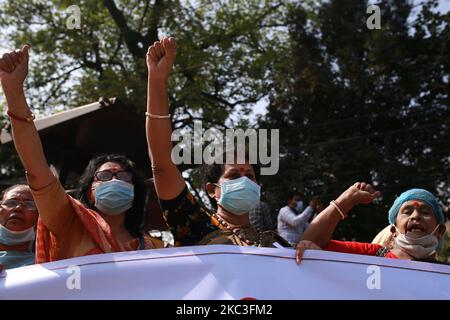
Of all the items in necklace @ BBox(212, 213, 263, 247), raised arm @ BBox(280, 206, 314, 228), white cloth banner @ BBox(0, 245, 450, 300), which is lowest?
raised arm @ BBox(280, 206, 314, 228)

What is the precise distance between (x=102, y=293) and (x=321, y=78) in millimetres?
13294

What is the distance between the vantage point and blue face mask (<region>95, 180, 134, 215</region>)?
2.87 m

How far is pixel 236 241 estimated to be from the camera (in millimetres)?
2646

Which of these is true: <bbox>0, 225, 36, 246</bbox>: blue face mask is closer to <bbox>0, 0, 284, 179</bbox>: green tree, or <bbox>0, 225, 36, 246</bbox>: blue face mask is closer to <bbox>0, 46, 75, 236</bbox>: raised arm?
<bbox>0, 46, 75, 236</bbox>: raised arm

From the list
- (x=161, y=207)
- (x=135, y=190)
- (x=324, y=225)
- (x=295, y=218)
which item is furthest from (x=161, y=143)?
(x=295, y=218)

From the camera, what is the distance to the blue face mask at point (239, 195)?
2.86 metres

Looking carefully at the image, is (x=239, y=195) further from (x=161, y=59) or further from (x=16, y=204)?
(x=16, y=204)

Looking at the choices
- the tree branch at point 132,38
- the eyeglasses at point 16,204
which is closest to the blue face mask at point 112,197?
the eyeglasses at point 16,204

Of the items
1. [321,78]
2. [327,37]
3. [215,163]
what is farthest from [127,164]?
[327,37]

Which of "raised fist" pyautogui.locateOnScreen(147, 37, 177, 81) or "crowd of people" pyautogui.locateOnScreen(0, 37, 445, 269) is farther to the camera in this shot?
"raised fist" pyautogui.locateOnScreen(147, 37, 177, 81)

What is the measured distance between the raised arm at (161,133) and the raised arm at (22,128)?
45 cm

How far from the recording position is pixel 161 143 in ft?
8.51

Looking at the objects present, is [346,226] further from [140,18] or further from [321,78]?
[140,18]

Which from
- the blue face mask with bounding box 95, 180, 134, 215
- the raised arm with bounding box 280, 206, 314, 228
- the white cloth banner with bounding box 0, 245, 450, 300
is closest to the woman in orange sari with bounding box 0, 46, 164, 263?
the blue face mask with bounding box 95, 180, 134, 215
